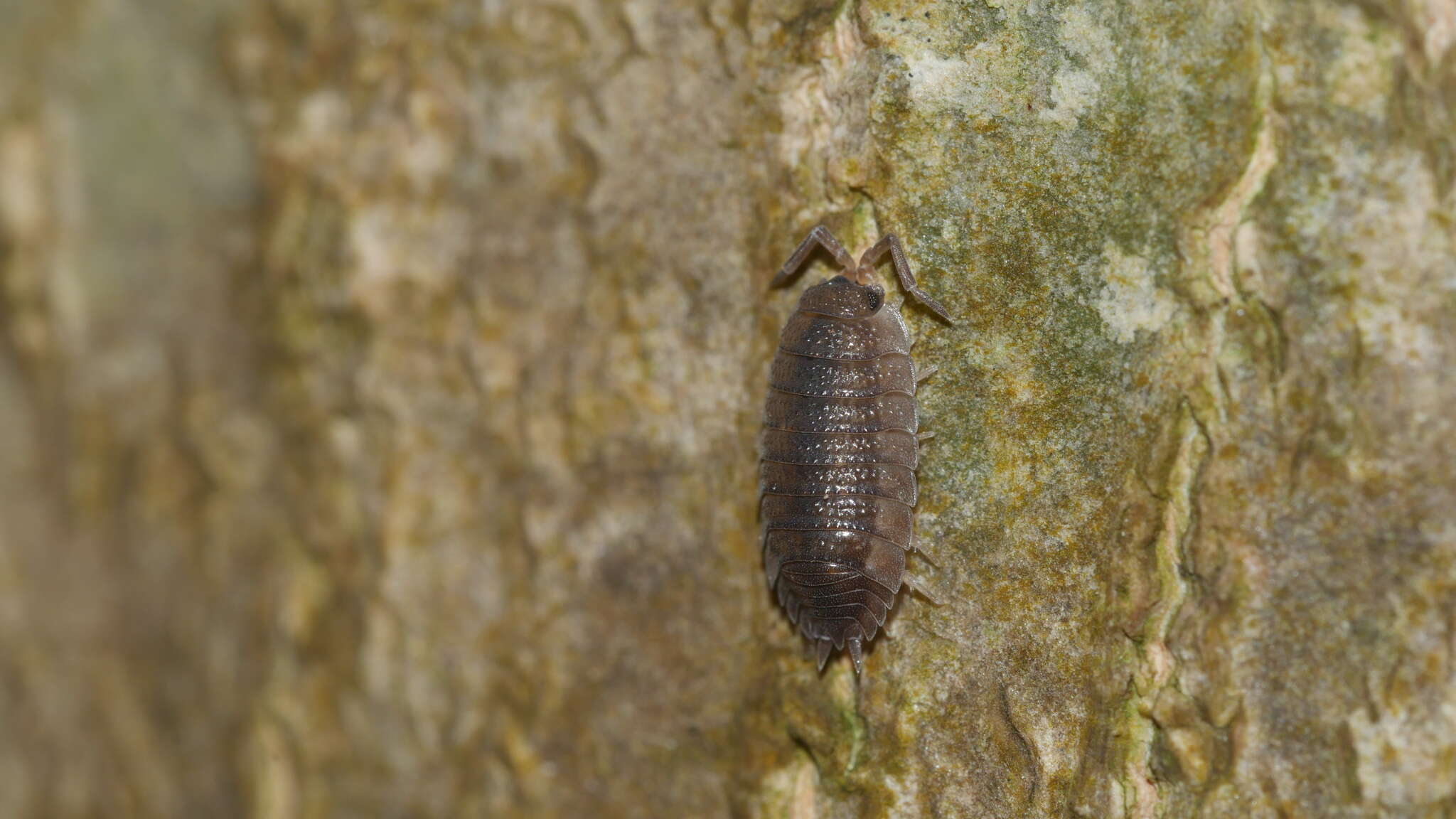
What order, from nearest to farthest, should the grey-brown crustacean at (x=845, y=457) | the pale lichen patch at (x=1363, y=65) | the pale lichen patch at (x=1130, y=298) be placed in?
the pale lichen patch at (x=1363, y=65), the pale lichen patch at (x=1130, y=298), the grey-brown crustacean at (x=845, y=457)

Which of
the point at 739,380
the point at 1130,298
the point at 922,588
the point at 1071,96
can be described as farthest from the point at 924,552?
the point at 1071,96

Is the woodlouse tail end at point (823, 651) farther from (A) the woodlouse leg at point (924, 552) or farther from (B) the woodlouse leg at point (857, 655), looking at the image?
(A) the woodlouse leg at point (924, 552)

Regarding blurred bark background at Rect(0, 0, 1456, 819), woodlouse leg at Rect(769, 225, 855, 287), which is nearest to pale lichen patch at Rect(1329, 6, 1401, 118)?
blurred bark background at Rect(0, 0, 1456, 819)

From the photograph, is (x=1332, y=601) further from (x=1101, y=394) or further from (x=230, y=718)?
(x=230, y=718)

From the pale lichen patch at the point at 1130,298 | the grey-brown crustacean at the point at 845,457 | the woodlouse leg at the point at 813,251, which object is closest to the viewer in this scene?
the pale lichen patch at the point at 1130,298

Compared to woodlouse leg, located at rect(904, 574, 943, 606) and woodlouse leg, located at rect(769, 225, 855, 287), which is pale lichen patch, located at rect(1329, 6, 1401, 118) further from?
woodlouse leg, located at rect(904, 574, 943, 606)

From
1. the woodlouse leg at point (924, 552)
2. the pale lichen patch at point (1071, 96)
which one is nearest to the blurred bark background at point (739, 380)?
the pale lichen patch at point (1071, 96)

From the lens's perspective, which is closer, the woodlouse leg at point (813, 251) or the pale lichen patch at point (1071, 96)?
the pale lichen patch at point (1071, 96)
